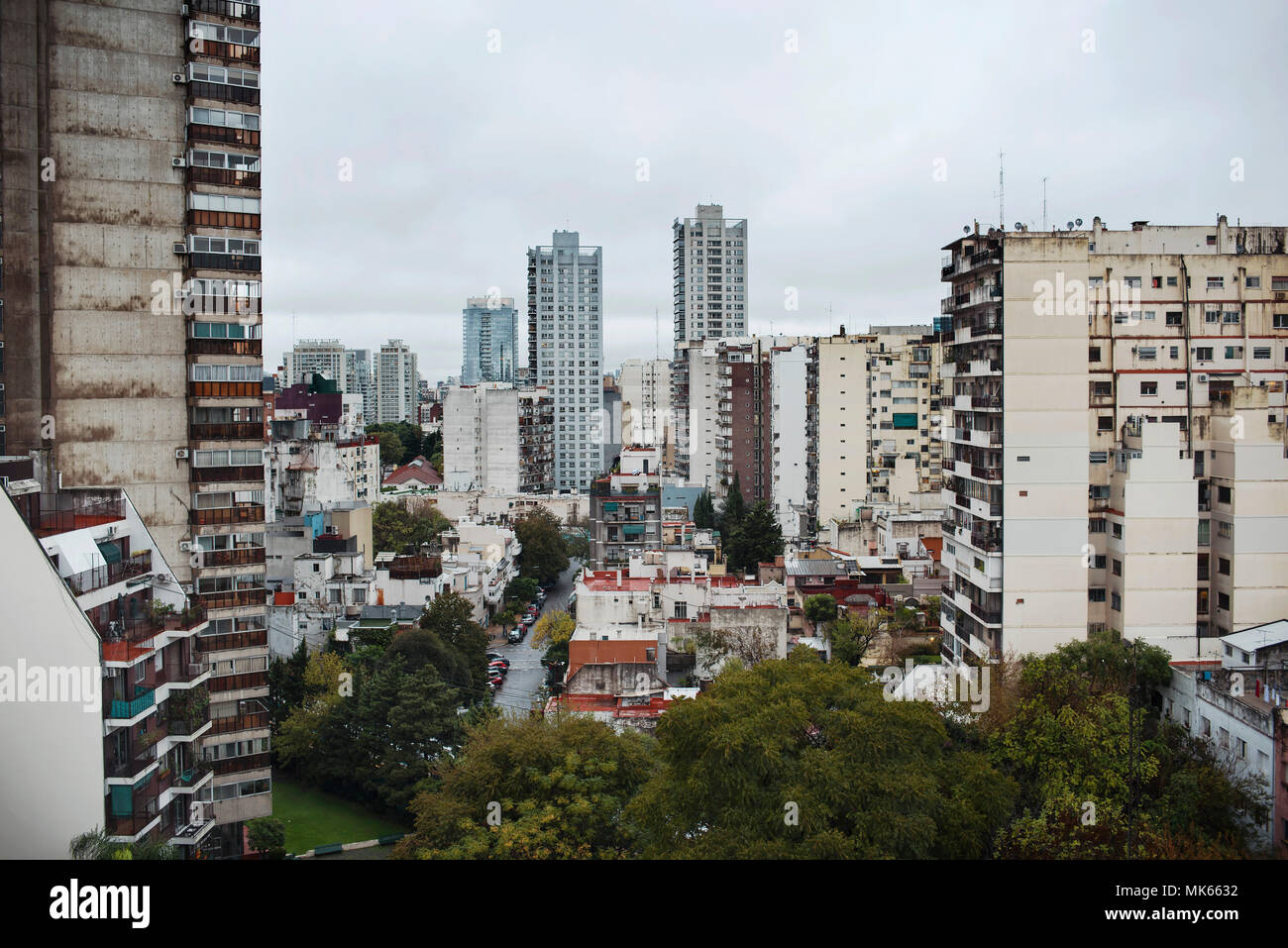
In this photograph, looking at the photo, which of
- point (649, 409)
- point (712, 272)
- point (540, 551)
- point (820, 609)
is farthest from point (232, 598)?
point (712, 272)

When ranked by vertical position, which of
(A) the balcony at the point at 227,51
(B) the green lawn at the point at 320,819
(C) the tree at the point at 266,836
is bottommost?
(B) the green lawn at the point at 320,819

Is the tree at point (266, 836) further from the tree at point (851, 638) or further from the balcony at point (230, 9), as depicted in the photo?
the tree at point (851, 638)

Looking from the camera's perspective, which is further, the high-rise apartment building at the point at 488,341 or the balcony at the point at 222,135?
the high-rise apartment building at the point at 488,341

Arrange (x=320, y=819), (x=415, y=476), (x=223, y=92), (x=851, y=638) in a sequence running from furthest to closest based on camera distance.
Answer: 1. (x=415, y=476)
2. (x=851, y=638)
3. (x=320, y=819)
4. (x=223, y=92)

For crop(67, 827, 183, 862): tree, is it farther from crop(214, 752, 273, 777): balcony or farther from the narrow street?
the narrow street

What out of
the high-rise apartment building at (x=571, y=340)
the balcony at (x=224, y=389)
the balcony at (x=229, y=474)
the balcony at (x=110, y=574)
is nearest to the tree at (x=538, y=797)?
the balcony at (x=110, y=574)

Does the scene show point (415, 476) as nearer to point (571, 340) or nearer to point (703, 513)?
point (571, 340)
